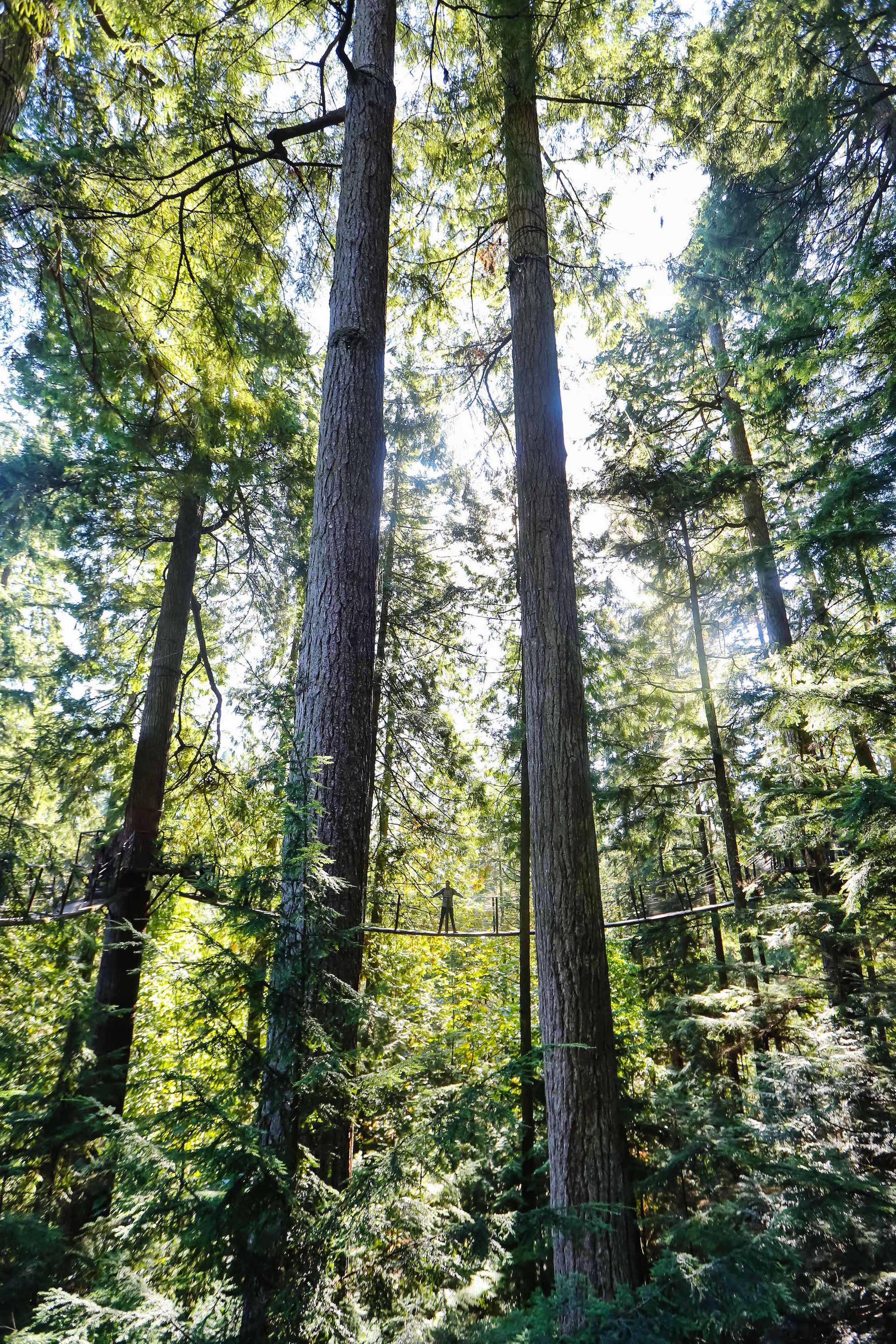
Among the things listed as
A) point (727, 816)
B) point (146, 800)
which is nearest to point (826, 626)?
point (727, 816)

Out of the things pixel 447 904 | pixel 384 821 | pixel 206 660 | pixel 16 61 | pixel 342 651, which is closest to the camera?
pixel 342 651

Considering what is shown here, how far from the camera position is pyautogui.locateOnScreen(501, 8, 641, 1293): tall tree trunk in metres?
2.62

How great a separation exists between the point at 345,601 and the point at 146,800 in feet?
13.4

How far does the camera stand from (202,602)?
7.44 m

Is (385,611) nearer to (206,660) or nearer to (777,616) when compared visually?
(206,660)

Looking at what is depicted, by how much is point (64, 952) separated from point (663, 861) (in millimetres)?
6423

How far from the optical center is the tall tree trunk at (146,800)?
477 cm

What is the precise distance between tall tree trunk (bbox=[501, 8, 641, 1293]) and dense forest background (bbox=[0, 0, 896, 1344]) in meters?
0.03

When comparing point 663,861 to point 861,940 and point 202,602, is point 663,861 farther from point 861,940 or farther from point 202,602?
point 202,602

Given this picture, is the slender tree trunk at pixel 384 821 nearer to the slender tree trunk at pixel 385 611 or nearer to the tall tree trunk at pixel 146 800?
the slender tree trunk at pixel 385 611

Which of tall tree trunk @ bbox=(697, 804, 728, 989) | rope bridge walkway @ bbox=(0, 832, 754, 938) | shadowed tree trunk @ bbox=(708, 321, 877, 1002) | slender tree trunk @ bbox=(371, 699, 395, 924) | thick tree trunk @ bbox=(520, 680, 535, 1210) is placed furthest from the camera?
slender tree trunk @ bbox=(371, 699, 395, 924)

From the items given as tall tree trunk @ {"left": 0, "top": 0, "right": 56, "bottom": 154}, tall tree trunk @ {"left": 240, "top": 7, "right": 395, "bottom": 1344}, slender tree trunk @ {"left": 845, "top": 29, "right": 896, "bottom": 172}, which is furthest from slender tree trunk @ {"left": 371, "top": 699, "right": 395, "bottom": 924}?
slender tree trunk @ {"left": 845, "top": 29, "right": 896, "bottom": 172}

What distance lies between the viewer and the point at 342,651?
2.43 meters

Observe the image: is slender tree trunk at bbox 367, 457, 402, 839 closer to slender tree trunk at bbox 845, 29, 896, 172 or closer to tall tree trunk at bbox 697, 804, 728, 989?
tall tree trunk at bbox 697, 804, 728, 989
